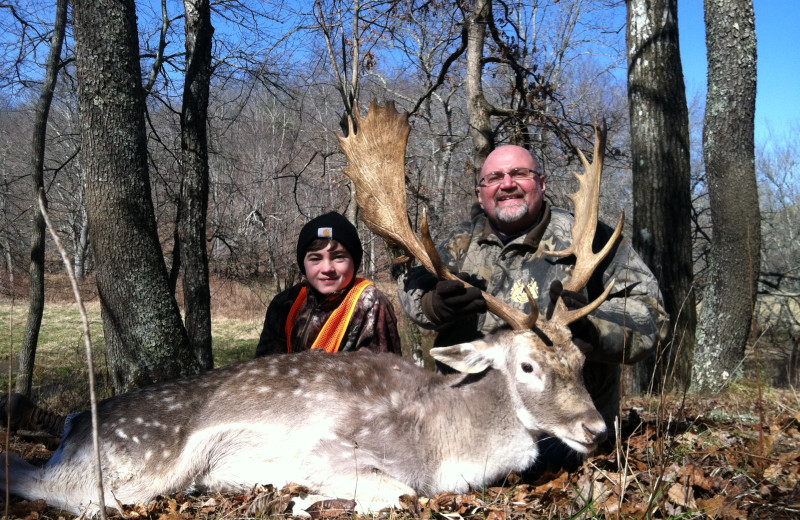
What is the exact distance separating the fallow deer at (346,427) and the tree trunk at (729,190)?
444 cm

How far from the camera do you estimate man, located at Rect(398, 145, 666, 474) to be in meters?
4.00

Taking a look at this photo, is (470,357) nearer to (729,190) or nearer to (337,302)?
(337,302)

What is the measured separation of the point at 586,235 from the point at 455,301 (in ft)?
3.69

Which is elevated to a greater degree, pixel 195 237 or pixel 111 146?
pixel 111 146

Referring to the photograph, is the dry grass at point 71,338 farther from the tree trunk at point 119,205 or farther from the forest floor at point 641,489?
the forest floor at point 641,489

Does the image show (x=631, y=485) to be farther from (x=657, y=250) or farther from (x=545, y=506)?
(x=657, y=250)

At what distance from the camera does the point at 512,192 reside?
15.9 ft

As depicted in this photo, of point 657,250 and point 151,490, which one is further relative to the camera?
point 657,250

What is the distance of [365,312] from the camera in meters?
4.95

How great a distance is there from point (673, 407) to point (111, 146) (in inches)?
232

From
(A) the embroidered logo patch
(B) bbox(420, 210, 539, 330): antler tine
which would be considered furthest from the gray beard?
(B) bbox(420, 210, 539, 330): antler tine

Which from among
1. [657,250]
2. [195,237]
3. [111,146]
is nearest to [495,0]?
[657,250]

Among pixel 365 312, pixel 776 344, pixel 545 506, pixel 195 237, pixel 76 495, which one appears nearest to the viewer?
pixel 545 506

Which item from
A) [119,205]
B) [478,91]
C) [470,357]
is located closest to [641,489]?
[470,357]
